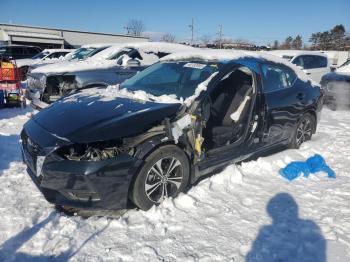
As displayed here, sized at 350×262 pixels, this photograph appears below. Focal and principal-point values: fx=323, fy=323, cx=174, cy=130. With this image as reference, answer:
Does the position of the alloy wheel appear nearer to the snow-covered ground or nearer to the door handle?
the snow-covered ground

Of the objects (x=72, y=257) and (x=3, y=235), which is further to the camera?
(x=3, y=235)

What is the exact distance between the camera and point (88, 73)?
7.46 meters

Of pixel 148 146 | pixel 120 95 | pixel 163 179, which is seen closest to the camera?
pixel 148 146

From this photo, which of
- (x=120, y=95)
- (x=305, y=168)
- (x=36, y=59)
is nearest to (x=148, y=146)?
(x=120, y=95)

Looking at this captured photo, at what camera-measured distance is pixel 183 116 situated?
11.8 ft

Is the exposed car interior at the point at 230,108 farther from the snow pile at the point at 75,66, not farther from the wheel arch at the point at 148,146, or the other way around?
the snow pile at the point at 75,66

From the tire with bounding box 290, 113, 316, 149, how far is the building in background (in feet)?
104

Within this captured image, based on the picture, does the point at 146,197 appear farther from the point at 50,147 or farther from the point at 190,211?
the point at 50,147

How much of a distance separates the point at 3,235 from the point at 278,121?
382 cm

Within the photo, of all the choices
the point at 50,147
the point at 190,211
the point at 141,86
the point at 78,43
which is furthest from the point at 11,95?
the point at 78,43

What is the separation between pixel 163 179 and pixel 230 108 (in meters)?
1.76

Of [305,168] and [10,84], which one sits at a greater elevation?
[10,84]

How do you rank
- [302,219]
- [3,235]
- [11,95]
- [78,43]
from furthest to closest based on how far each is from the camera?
[78,43]
[11,95]
[302,219]
[3,235]

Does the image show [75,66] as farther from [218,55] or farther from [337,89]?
[337,89]
